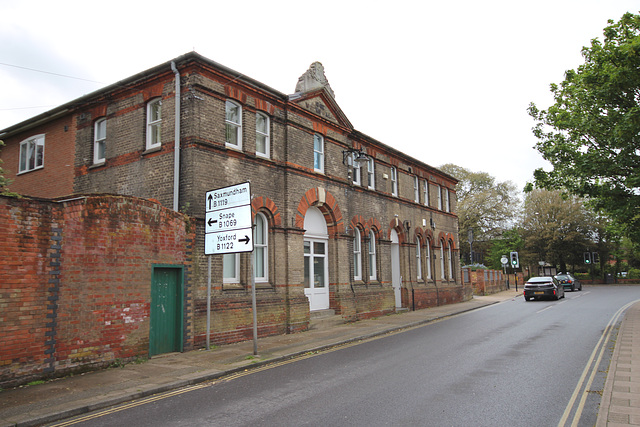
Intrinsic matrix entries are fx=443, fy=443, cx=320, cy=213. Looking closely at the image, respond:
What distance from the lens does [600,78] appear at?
1527 cm

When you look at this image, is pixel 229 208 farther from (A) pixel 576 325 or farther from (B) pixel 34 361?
(A) pixel 576 325

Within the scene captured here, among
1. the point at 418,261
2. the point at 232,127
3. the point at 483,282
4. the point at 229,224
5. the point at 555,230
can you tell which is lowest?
the point at 483,282

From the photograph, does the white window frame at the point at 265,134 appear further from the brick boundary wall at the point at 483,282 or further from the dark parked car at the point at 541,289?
the brick boundary wall at the point at 483,282

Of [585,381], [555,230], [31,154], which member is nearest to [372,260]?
[585,381]

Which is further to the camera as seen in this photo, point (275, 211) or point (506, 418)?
point (275, 211)

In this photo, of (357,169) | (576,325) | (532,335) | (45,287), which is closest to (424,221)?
(357,169)

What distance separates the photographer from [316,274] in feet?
55.9

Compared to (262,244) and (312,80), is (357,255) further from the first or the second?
(312,80)

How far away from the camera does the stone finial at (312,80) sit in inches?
703

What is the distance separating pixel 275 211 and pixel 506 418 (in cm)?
1029

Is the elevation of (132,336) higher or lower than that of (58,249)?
lower

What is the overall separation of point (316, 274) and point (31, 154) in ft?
39.7

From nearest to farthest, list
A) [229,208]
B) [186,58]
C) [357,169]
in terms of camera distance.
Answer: [229,208] → [186,58] → [357,169]

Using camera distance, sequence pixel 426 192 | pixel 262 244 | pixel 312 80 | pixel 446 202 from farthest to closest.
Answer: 1. pixel 446 202
2. pixel 426 192
3. pixel 312 80
4. pixel 262 244
